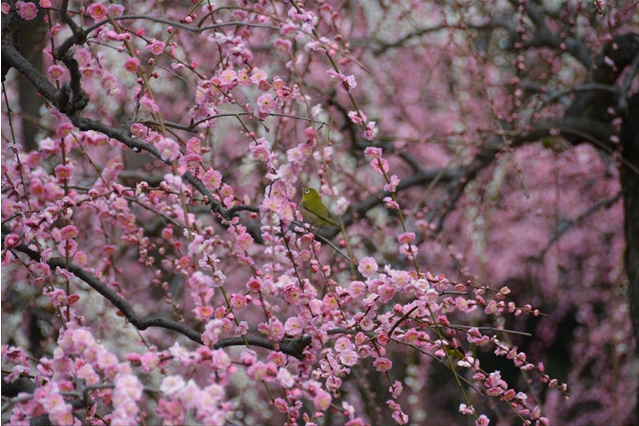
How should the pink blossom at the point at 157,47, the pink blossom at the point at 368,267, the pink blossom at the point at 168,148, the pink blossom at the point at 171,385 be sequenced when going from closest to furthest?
the pink blossom at the point at 171,385 < the pink blossom at the point at 168,148 < the pink blossom at the point at 368,267 < the pink blossom at the point at 157,47

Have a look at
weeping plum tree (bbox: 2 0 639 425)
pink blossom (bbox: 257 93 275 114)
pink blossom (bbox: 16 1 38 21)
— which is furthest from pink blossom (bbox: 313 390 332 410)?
pink blossom (bbox: 16 1 38 21)

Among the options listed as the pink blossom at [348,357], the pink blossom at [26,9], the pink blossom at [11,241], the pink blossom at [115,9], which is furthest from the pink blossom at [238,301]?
the pink blossom at [26,9]

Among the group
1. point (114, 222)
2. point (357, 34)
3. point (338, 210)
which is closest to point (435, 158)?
point (357, 34)

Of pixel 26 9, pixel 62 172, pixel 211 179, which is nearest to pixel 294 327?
pixel 211 179

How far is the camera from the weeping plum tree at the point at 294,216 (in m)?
1.08

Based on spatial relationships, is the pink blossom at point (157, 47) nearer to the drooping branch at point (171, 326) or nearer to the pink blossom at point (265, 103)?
the pink blossom at point (265, 103)

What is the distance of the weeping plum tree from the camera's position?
1.08 metres

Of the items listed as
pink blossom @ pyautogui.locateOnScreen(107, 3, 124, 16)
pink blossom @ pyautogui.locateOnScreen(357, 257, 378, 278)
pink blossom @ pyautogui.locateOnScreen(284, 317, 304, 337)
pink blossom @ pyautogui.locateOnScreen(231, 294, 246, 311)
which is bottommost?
pink blossom @ pyautogui.locateOnScreen(284, 317, 304, 337)

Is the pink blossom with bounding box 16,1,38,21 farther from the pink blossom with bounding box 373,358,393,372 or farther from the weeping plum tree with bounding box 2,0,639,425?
the pink blossom with bounding box 373,358,393,372

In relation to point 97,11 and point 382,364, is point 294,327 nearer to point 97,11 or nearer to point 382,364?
point 382,364

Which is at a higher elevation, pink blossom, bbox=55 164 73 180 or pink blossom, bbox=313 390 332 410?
pink blossom, bbox=55 164 73 180

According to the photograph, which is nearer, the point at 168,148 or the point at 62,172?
the point at 168,148

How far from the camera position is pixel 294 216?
1269mm

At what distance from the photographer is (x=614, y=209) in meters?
4.64
